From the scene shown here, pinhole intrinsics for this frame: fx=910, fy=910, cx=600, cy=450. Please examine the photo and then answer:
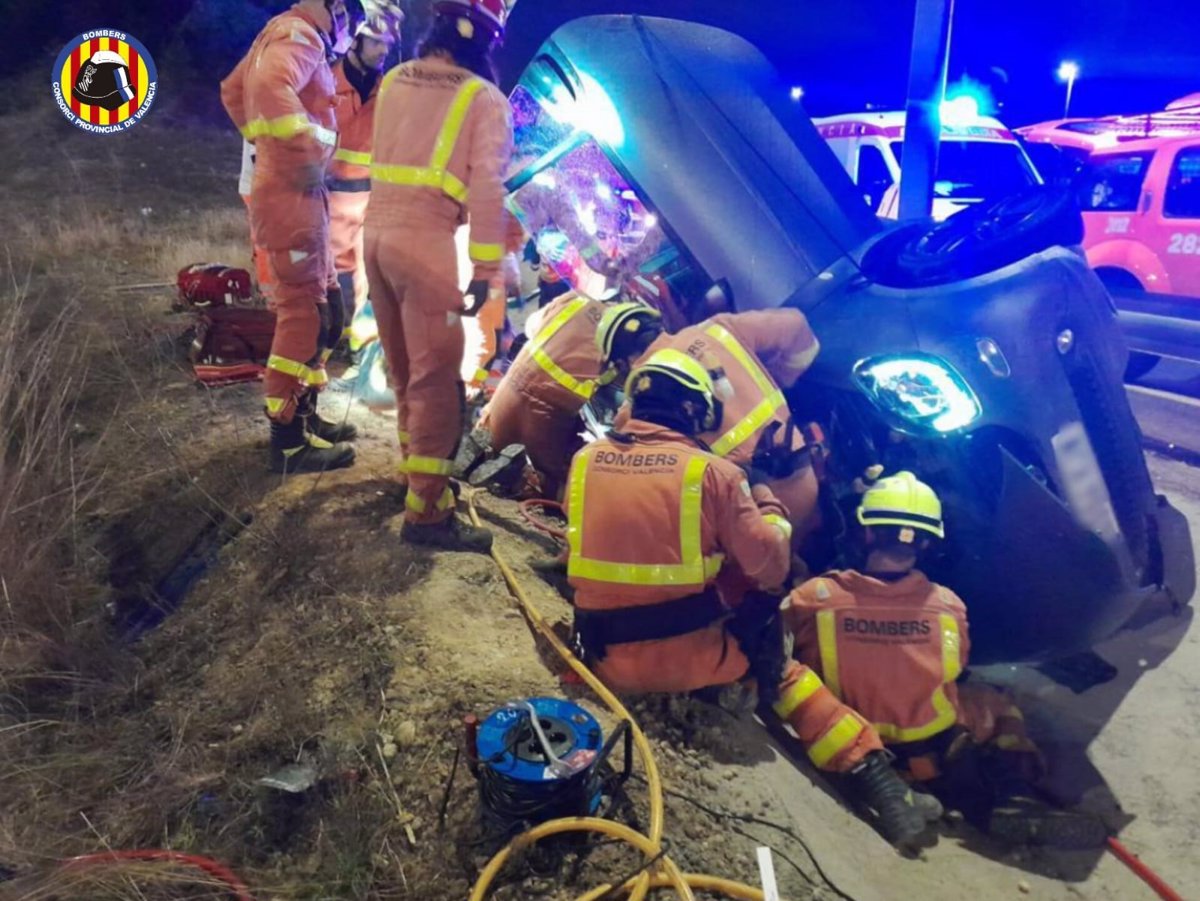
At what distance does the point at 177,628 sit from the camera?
352 centimetres

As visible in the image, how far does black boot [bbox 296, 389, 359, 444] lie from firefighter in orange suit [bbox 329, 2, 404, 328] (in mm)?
569

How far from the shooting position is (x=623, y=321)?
11.4ft

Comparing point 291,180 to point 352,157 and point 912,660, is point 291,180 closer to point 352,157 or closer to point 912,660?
point 352,157

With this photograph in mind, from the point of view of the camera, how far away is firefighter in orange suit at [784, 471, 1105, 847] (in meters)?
2.94

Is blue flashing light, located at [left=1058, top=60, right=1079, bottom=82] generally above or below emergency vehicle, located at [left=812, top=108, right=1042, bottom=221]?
above

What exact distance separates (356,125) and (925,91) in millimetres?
2880

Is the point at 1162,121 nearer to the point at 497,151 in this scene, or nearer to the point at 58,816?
the point at 497,151

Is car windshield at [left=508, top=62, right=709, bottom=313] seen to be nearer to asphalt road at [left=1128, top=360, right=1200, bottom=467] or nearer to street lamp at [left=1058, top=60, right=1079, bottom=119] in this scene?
asphalt road at [left=1128, top=360, right=1200, bottom=467]

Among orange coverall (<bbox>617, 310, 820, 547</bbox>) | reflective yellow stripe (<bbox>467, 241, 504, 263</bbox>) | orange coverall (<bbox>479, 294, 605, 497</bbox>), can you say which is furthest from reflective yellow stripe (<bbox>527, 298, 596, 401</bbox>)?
reflective yellow stripe (<bbox>467, 241, 504, 263</bbox>)

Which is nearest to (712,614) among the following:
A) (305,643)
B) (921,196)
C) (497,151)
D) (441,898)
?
(441,898)

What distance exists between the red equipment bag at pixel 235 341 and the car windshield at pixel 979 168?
6.68 meters

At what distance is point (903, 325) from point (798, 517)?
33.0 inches

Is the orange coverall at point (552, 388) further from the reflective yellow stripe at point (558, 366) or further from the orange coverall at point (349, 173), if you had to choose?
the orange coverall at point (349, 173)

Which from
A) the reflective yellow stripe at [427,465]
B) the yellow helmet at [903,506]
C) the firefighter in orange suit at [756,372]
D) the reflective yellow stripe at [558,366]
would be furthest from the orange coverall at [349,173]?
the yellow helmet at [903,506]
